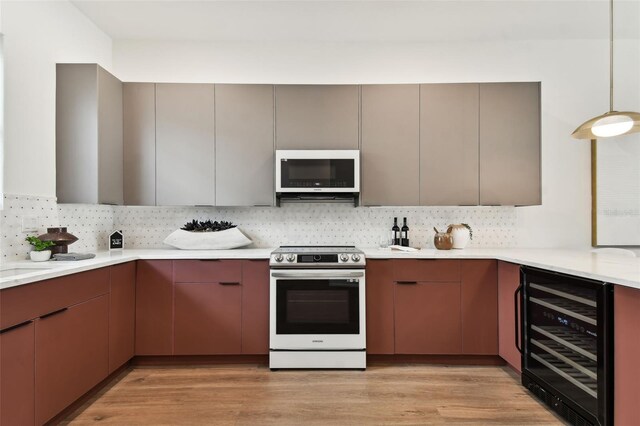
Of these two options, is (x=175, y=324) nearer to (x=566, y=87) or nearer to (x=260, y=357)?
(x=260, y=357)

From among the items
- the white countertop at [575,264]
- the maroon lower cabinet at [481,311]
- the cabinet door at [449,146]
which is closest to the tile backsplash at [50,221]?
the white countertop at [575,264]

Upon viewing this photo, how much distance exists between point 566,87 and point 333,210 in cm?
247

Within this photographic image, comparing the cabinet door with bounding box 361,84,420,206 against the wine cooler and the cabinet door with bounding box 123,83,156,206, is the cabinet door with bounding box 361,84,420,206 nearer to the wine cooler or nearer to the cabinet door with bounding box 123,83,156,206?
the wine cooler

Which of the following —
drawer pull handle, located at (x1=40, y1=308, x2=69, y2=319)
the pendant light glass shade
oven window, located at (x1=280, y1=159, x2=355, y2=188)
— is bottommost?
drawer pull handle, located at (x1=40, y1=308, x2=69, y2=319)

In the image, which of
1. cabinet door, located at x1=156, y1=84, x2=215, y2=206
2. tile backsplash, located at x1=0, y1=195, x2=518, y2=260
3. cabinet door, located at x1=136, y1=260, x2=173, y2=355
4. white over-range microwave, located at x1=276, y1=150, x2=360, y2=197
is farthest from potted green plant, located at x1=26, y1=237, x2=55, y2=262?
white over-range microwave, located at x1=276, y1=150, x2=360, y2=197

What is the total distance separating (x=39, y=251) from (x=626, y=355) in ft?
10.9

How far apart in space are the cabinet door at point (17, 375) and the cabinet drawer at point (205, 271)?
1.12 m

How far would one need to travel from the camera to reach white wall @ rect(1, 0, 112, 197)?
7.92ft

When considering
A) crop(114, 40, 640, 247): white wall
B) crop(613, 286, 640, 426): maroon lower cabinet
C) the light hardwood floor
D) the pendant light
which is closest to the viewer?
crop(613, 286, 640, 426): maroon lower cabinet

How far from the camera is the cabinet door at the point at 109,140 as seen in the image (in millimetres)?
2889

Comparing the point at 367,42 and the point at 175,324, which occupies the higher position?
the point at 367,42

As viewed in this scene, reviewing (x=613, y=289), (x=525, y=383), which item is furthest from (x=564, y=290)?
(x=525, y=383)

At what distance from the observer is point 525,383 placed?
2.53 meters

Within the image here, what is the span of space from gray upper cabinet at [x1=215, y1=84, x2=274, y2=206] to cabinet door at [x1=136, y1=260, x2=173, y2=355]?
74 cm
